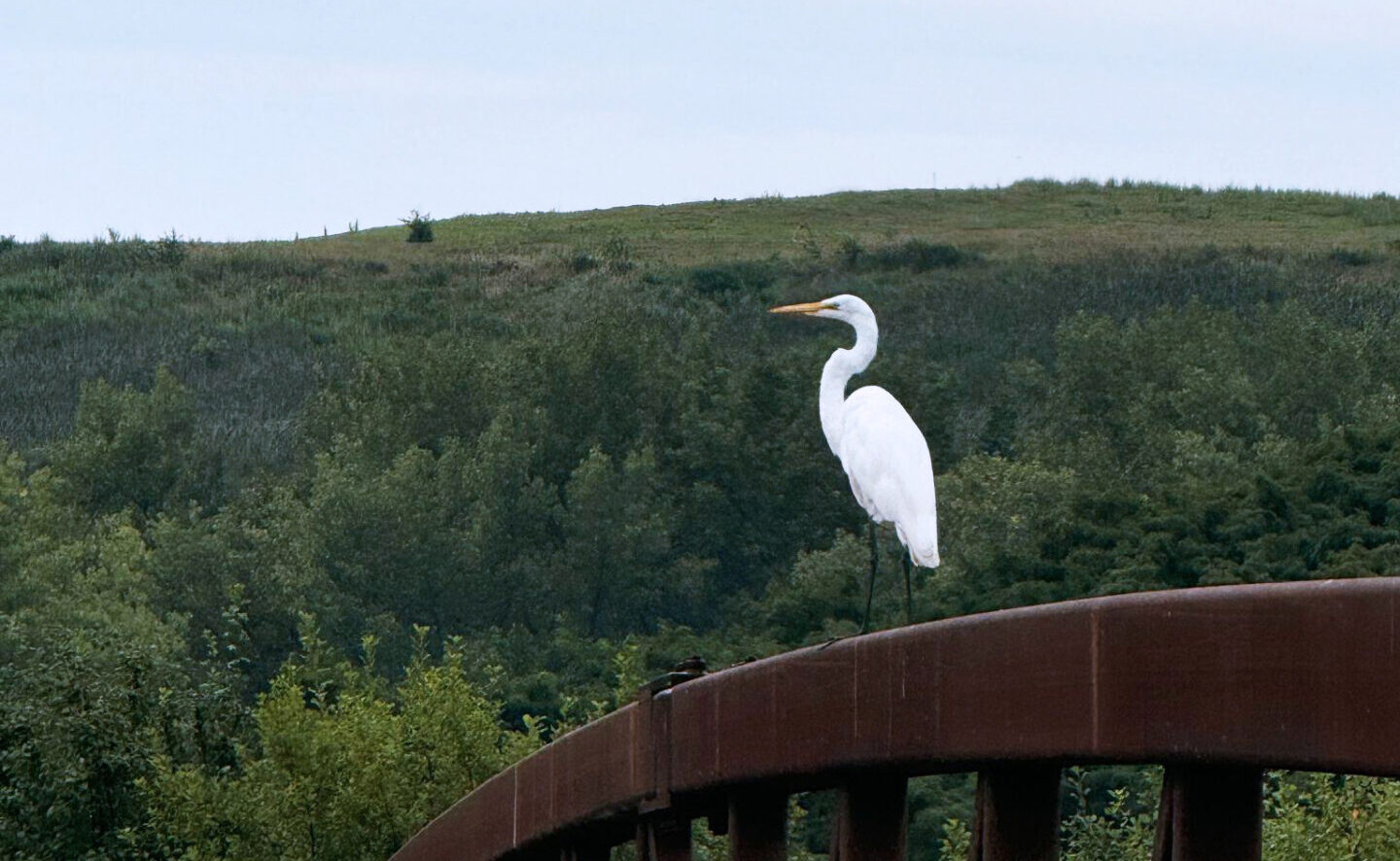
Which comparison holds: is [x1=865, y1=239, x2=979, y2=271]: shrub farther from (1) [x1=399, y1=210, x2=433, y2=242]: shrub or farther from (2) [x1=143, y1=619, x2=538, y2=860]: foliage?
(2) [x1=143, y1=619, x2=538, y2=860]: foliage

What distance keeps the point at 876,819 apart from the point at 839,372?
25.6ft

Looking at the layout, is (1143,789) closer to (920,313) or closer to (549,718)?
(549,718)

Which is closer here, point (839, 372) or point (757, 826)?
point (757, 826)

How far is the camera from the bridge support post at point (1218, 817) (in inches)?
109

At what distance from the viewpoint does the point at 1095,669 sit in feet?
9.45

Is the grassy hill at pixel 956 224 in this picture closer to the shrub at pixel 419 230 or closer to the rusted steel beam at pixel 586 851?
the shrub at pixel 419 230

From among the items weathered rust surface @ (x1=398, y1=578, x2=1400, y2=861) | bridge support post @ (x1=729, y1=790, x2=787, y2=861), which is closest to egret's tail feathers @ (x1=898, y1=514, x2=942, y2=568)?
weathered rust surface @ (x1=398, y1=578, x2=1400, y2=861)

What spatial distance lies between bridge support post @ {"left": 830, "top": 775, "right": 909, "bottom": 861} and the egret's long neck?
7.31 m

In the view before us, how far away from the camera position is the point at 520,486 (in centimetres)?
5738

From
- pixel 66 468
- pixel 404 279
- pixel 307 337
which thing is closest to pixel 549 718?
pixel 66 468

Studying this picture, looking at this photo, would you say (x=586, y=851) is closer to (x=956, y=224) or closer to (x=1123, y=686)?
(x=1123, y=686)

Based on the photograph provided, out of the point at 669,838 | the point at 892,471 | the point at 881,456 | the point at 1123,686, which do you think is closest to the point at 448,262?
the point at 881,456

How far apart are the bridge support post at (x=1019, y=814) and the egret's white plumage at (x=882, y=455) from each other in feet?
20.3

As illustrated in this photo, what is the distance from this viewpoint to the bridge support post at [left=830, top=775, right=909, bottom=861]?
367 centimetres
